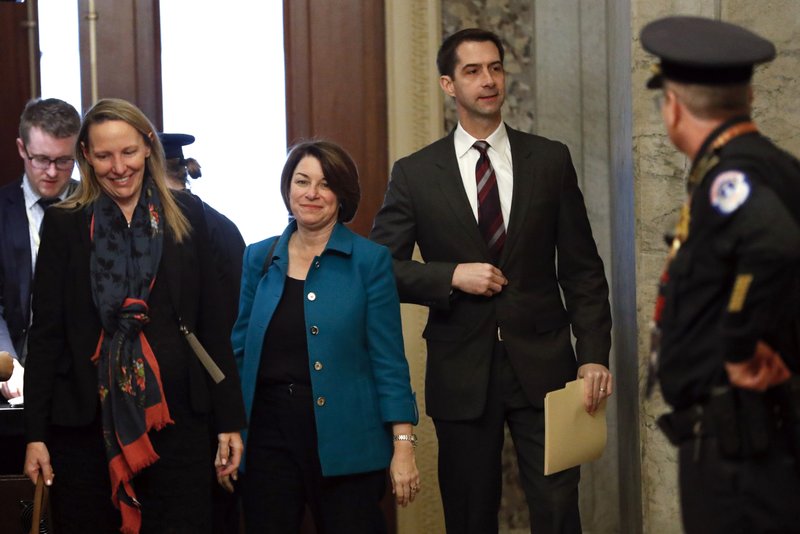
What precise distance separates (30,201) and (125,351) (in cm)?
157

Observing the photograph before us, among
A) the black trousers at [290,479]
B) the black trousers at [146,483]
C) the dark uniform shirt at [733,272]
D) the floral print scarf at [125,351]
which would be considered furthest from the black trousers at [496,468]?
the dark uniform shirt at [733,272]

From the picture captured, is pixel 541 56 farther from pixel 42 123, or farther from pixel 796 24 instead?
pixel 42 123

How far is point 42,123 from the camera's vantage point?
15.8ft

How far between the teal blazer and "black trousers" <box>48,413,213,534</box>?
0.25m

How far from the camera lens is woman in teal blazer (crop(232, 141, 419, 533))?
152 inches

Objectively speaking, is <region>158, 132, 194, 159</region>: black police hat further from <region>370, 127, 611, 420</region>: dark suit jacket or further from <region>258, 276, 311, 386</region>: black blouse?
<region>258, 276, 311, 386</region>: black blouse

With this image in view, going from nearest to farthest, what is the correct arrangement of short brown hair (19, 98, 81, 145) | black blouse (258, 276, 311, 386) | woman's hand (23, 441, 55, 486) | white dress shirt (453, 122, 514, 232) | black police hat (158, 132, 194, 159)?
woman's hand (23, 441, 55, 486) → black blouse (258, 276, 311, 386) → white dress shirt (453, 122, 514, 232) → short brown hair (19, 98, 81, 145) → black police hat (158, 132, 194, 159)

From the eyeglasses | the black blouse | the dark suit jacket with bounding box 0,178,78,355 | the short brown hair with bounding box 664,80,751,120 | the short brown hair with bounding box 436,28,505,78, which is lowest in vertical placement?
the black blouse

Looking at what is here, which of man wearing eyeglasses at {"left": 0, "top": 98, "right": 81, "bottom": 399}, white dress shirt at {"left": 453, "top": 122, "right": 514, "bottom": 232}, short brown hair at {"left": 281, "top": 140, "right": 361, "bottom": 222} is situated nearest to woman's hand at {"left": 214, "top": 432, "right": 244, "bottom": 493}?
short brown hair at {"left": 281, "top": 140, "right": 361, "bottom": 222}

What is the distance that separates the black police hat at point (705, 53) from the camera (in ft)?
9.02

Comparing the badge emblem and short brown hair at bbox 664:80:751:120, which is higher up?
short brown hair at bbox 664:80:751:120

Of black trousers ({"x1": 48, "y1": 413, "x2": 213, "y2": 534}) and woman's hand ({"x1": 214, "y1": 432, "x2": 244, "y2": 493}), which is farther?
woman's hand ({"x1": 214, "y1": 432, "x2": 244, "y2": 493})

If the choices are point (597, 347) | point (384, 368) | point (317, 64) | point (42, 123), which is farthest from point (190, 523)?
point (317, 64)

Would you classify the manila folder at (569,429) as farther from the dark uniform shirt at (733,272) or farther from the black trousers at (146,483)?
the dark uniform shirt at (733,272)
